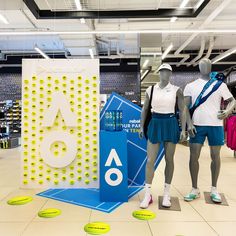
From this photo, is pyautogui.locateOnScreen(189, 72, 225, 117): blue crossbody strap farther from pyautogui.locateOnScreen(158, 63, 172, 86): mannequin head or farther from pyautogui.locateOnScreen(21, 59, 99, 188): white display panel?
pyautogui.locateOnScreen(21, 59, 99, 188): white display panel

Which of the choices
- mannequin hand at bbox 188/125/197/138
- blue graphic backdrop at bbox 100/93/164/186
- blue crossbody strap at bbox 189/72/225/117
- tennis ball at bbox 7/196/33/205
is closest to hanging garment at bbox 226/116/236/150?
blue graphic backdrop at bbox 100/93/164/186

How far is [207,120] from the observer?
3.12 meters

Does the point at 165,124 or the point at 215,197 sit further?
the point at 215,197

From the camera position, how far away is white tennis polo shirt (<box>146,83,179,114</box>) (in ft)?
9.94

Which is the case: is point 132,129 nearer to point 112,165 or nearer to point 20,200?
point 112,165

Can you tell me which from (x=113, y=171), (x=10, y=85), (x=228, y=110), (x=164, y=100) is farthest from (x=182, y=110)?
(x=10, y=85)

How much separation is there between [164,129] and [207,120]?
53 cm

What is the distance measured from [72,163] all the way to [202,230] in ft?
6.47

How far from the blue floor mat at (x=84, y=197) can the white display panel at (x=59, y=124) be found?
17cm

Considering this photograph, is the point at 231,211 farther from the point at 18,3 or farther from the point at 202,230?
the point at 18,3

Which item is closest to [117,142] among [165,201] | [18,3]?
[165,201]

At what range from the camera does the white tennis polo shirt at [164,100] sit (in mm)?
3029

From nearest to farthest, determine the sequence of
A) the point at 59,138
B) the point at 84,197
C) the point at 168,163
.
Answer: the point at 168,163, the point at 84,197, the point at 59,138

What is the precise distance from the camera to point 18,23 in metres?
8.83
